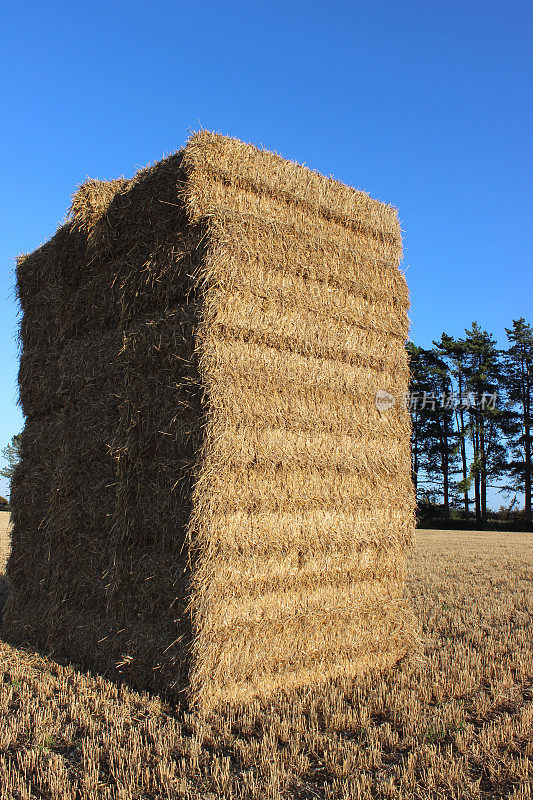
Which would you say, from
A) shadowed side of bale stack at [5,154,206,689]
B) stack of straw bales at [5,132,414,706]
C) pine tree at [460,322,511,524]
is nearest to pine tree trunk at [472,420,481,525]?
pine tree at [460,322,511,524]

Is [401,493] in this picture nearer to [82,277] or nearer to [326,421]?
[326,421]

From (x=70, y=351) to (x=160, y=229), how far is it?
6.56ft

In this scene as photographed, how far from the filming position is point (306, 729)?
4543mm

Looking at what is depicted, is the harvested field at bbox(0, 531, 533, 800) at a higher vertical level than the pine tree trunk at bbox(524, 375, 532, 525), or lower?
lower

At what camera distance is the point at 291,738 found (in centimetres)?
434

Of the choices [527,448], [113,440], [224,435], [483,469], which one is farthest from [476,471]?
[224,435]

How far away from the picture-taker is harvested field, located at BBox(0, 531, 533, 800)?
3.66 metres

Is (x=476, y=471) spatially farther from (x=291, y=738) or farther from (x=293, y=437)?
(x=291, y=738)

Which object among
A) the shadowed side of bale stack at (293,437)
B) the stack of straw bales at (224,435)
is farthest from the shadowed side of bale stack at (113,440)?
the shadowed side of bale stack at (293,437)

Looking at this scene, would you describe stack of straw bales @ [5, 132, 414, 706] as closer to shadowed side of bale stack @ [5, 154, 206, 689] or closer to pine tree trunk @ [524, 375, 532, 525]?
shadowed side of bale stack @ [5, 154, 206, 689]

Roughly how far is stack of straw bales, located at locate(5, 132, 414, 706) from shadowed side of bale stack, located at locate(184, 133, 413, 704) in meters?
0.02

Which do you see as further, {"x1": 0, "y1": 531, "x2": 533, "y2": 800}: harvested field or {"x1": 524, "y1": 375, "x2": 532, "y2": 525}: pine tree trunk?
{"x1": 524, "y1": 375, "x2": 532, "y2": 525}: pine tree trunk

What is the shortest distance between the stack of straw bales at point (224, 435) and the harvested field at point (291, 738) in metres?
0.37

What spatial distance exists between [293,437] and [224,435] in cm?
82
